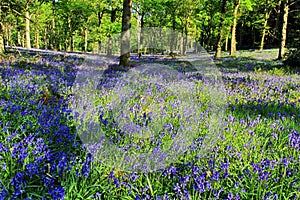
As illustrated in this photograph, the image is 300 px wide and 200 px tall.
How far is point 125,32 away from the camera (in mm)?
12156

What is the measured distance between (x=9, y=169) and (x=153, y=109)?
8.52ft

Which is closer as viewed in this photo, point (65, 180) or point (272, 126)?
point (65, 180)

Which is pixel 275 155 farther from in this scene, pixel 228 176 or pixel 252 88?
pixel 252 88

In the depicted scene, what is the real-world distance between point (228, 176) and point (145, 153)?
92cm

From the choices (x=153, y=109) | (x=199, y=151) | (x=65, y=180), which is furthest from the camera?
(x=153, y=109)

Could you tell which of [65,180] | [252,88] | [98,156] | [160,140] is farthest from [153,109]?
[252,88]

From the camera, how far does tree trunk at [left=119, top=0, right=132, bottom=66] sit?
38.6ft

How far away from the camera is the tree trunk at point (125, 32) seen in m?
11.8

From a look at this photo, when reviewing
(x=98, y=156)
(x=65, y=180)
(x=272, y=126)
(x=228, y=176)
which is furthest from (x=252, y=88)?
(x=65, y=180)

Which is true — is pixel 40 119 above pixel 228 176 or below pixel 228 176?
above

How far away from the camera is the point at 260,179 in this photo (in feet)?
7.96

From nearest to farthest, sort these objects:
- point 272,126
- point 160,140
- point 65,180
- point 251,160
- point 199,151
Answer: point 65,180
point 251,160
point 199,151
point 160,140
point 272,126

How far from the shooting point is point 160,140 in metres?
3.36

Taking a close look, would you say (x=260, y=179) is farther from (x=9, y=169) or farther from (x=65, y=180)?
(x=9, y=169)
